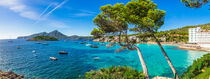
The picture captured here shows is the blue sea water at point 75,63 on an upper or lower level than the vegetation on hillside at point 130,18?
lower

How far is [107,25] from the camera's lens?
27.2ft

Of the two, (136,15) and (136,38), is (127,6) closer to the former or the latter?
(136,15)

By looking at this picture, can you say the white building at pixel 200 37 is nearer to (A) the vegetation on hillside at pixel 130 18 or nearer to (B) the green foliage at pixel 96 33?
(A) the vegetation on hillside at pixel 130 18

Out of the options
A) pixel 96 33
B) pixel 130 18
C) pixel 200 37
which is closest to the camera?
pixel 130 18

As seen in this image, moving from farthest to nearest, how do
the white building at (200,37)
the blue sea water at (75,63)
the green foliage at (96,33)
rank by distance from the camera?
the white building at (200,37) → the blue sea water at (75,63) → the green foliage at (96,33)

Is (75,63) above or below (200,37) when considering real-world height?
below

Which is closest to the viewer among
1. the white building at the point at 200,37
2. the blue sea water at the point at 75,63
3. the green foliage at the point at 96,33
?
the green foliage at the point at 96,33

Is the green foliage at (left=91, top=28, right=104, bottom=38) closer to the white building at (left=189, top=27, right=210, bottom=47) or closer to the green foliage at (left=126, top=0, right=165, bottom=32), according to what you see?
the green foliage at (left=126, top=0, right=165, bottom=32)

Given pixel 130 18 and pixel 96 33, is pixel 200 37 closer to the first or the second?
pixel 130 18

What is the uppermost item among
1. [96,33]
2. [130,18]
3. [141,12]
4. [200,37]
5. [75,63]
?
[141,12]

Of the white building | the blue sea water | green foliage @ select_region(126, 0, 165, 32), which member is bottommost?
the blue sea water

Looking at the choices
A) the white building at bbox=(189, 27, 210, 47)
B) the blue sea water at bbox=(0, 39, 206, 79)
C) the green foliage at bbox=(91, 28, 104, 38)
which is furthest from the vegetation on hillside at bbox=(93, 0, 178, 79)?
the white building at bbox=(189, 27, 210, 47)

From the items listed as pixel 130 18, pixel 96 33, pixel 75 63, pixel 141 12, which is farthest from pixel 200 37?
pixel 96 33

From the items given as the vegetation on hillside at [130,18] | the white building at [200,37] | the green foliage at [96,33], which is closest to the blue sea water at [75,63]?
the green foliage at [96,33]
